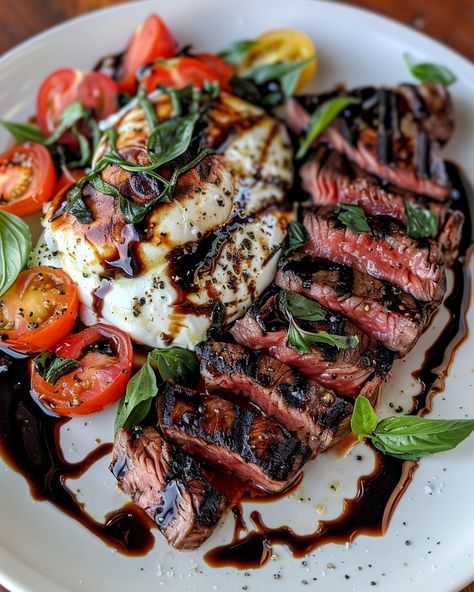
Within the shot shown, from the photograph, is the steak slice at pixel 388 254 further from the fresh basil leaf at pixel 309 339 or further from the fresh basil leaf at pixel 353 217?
the fresh basil leaf at pixel 309 339

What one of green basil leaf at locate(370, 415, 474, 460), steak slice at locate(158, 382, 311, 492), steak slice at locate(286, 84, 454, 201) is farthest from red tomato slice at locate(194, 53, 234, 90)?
green basil leaf at locate(370, 415, 474, 460)

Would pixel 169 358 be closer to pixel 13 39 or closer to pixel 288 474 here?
pixel 288 474

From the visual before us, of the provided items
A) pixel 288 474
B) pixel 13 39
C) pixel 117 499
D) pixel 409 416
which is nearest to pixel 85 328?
pixel 117 499

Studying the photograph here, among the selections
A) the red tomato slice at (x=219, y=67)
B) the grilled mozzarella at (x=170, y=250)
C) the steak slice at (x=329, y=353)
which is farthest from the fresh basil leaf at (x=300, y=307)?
the red tomato slice at (x=219, y=67)

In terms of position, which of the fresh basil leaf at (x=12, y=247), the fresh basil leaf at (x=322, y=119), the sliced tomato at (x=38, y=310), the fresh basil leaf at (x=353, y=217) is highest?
the fresh basil leaf at (x=12, y=247)

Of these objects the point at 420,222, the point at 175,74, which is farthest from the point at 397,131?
the point at 175,74

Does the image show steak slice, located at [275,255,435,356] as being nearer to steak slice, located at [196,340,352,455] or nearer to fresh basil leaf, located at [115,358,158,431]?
steak slice, located at [196,340,352,455]
